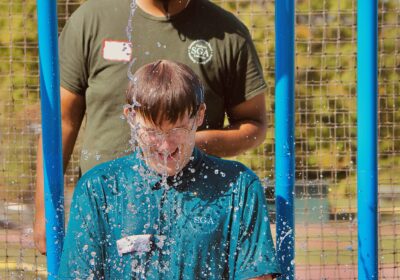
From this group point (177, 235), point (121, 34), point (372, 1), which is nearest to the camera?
point (177, 235)

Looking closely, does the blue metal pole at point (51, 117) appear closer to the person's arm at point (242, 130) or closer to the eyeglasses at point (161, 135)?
the eyeglasses at point (161, 135)

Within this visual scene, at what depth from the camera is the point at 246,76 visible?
3578 millimetres

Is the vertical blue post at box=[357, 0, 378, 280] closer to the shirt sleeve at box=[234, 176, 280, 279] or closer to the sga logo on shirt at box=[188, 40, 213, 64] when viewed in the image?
the shirt sleeve at box=[234, 176, 280, 279]

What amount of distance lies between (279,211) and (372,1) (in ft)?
2.43

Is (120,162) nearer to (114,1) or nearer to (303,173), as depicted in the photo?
(114,1)

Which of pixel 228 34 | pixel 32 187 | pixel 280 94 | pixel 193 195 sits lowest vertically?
pixel 32 187

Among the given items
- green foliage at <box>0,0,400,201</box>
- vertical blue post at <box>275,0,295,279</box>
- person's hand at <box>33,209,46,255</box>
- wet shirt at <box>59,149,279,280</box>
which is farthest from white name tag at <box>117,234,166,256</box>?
green foliage at <box>0,0,400,201</box>

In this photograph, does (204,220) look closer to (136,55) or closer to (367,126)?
(367,126)

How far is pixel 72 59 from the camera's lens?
140 inches

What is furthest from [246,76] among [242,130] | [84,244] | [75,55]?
[84,244]

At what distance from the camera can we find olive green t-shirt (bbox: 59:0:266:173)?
3.50 metres

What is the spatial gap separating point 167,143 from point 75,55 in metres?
0.97

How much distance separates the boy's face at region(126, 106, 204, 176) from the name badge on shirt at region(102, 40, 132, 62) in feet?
2.46

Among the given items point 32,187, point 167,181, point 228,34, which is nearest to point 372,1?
point 228,34
